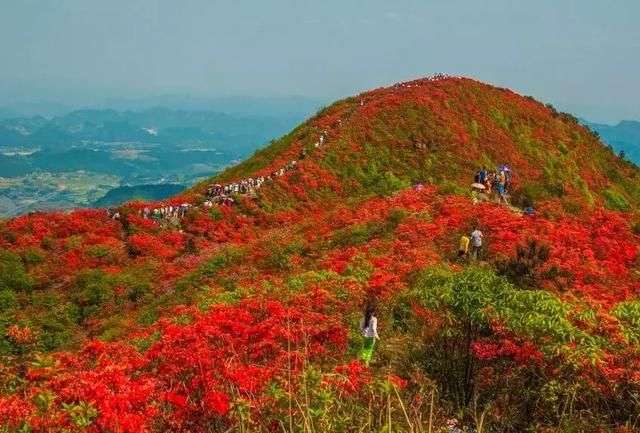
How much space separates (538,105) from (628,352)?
58065mm

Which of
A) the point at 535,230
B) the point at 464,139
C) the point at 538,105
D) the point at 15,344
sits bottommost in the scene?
the point at 15,344

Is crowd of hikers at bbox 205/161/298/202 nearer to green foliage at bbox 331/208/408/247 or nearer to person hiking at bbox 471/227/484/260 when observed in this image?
green foliage at bbox 331/208/408/247

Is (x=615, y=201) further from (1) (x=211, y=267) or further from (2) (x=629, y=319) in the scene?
(2) (x=629, y=319)

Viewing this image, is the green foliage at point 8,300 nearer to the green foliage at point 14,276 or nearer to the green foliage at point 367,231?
the green foliage at point 14,276

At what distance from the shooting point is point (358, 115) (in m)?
51.9

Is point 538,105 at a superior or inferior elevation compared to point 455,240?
superior

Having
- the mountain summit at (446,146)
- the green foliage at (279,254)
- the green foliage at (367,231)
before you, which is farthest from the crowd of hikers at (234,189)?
the green foliage at (367,231)

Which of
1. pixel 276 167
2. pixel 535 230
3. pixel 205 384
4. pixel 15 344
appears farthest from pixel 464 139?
pixel 205 384

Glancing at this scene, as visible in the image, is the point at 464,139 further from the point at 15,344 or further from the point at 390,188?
the point at 15,344

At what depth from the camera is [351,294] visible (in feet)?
55.3

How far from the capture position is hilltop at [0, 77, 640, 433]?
26.5 feet

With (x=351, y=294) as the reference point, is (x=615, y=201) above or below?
above

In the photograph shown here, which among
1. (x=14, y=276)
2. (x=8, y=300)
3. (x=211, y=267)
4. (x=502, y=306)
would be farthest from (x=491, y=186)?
(x=502, y=306)

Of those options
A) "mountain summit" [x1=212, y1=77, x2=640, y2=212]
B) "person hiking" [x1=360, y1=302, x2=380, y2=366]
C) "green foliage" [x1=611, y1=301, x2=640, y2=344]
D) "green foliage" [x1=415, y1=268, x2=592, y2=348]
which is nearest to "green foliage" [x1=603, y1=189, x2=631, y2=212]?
"mountain summit" [x1=212, y1=77, x2=640, y2=212]
